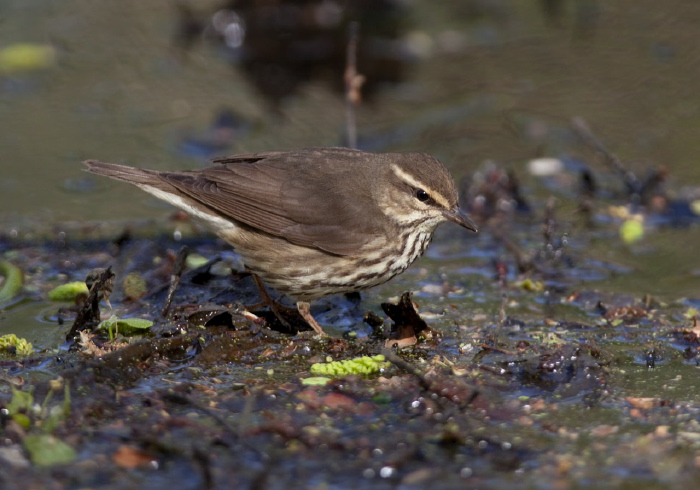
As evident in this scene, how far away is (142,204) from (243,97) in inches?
108

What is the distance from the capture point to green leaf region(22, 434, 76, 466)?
446cm

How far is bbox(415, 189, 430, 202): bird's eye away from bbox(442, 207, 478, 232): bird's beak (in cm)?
16

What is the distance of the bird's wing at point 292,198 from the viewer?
6559mm

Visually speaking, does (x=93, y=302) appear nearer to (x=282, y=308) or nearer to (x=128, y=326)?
(x=128, y=326)

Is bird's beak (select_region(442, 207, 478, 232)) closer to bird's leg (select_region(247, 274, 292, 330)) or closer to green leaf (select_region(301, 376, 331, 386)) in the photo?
bird's leg (select_region(247, 274, 292, 330))

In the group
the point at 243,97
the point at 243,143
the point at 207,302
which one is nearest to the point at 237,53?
the point at 243,97

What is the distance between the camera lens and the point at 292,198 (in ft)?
21.8

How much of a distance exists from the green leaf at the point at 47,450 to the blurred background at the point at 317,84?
4181 mm

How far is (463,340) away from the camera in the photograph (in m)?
6.33

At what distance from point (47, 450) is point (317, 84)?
7.71 m

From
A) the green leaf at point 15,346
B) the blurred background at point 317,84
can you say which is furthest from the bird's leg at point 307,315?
the blurred background at point 317,84

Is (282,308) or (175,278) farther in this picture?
(282,308)

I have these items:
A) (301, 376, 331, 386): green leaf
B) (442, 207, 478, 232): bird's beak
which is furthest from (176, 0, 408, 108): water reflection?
(301, 376, 331, 386): green leaf

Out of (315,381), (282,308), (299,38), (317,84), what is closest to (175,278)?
(282,308)
